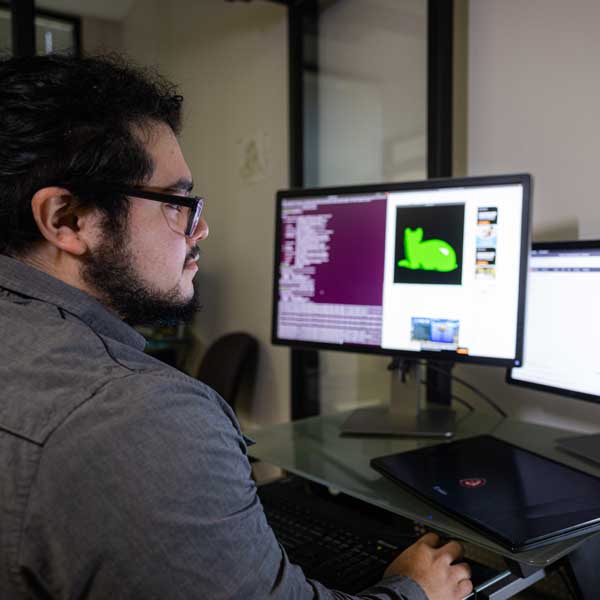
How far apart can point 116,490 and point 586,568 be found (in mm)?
739

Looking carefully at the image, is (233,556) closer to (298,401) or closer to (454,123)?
(454,123)

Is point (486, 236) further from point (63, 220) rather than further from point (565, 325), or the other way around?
point (63, 220)

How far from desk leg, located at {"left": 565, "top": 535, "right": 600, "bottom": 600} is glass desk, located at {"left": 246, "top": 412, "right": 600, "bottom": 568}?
0.02m

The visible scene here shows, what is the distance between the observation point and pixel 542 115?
4.61ft

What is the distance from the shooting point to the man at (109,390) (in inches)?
21.6

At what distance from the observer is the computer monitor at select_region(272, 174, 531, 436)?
3.89 feet

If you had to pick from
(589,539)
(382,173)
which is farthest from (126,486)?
(382,173)

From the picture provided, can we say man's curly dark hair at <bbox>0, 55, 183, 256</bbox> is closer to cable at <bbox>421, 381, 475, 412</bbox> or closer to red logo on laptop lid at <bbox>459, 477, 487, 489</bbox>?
red logo on laptop lid at <bbox>459, 477, 487, 489</bbox>

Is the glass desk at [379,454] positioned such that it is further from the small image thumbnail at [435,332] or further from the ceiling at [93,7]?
the ceiling at [93,7]

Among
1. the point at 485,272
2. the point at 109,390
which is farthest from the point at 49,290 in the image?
the point at 485,272

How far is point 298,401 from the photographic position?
2305 mm

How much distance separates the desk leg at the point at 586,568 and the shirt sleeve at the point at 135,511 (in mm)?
537

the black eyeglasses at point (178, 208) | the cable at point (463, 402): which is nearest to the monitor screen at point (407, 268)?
the cable at point (463, 402)

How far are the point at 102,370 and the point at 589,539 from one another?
0.72 meters
